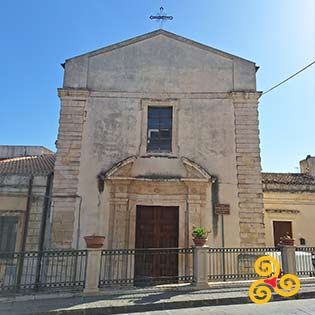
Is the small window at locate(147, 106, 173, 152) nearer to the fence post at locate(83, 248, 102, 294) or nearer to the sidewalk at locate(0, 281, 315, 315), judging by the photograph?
the fence post at locate(83, 248, 102, 294)

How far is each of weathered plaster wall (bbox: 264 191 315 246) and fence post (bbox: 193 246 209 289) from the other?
5809mm

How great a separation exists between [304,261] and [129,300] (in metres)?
5.69

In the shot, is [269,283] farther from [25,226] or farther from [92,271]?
[25,226]

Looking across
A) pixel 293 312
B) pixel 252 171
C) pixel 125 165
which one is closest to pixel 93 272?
pixel 125 165

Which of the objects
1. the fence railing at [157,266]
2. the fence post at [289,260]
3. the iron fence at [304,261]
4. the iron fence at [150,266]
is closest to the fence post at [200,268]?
the fence railing at [157,266]

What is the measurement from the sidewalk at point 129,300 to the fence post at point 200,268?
21 centimetres

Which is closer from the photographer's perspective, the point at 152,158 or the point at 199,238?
the point at 199,238

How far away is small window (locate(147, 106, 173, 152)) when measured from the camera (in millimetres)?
11312

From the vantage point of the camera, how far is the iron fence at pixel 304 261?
9479 millimetres

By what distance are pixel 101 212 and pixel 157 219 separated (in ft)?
6.23

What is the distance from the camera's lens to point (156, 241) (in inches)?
408

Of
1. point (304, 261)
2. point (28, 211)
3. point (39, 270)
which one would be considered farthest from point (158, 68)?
point (304, 261)

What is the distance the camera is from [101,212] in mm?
10312

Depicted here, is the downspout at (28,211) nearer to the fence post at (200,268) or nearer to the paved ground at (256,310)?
the paved ground at (256,310)
